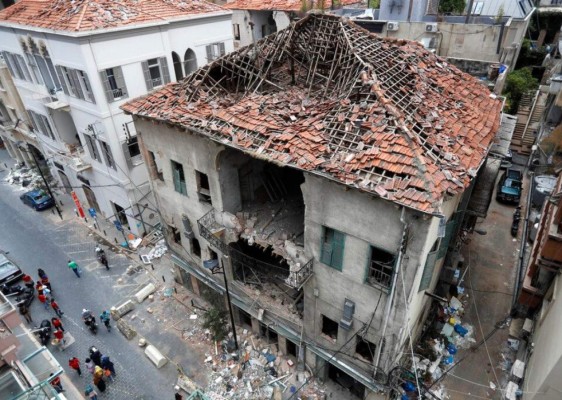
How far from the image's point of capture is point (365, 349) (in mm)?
15781

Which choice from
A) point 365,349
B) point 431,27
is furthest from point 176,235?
point 431,27

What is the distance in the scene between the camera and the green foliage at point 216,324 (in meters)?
19.8

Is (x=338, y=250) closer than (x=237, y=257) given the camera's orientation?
Yes

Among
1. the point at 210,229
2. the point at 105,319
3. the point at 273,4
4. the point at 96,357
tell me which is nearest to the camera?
the point at 210,229

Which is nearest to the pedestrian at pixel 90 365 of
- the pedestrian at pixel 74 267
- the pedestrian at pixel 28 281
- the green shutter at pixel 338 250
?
the pedestrian at pixel 74 267

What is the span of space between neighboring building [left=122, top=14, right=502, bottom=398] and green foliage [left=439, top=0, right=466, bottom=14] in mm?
21503

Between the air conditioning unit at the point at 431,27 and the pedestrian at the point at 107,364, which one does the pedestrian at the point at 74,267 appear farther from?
the air conditioning unit at the point at 431,27

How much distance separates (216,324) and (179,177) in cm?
842

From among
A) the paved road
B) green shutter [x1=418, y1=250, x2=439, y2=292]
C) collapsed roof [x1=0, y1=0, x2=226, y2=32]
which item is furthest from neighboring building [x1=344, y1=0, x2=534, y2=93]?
the paved road

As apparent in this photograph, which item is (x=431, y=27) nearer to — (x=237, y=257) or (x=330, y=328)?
(x=237, y=257)

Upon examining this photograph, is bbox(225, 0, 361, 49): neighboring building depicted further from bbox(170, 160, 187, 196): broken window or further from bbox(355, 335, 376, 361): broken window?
bbox(355, 335, 376, 361): broken window

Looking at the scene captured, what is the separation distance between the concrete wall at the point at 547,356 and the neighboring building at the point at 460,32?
51.2 feet

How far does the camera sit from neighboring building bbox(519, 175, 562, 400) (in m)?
11.8

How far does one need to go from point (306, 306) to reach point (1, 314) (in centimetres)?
1143
